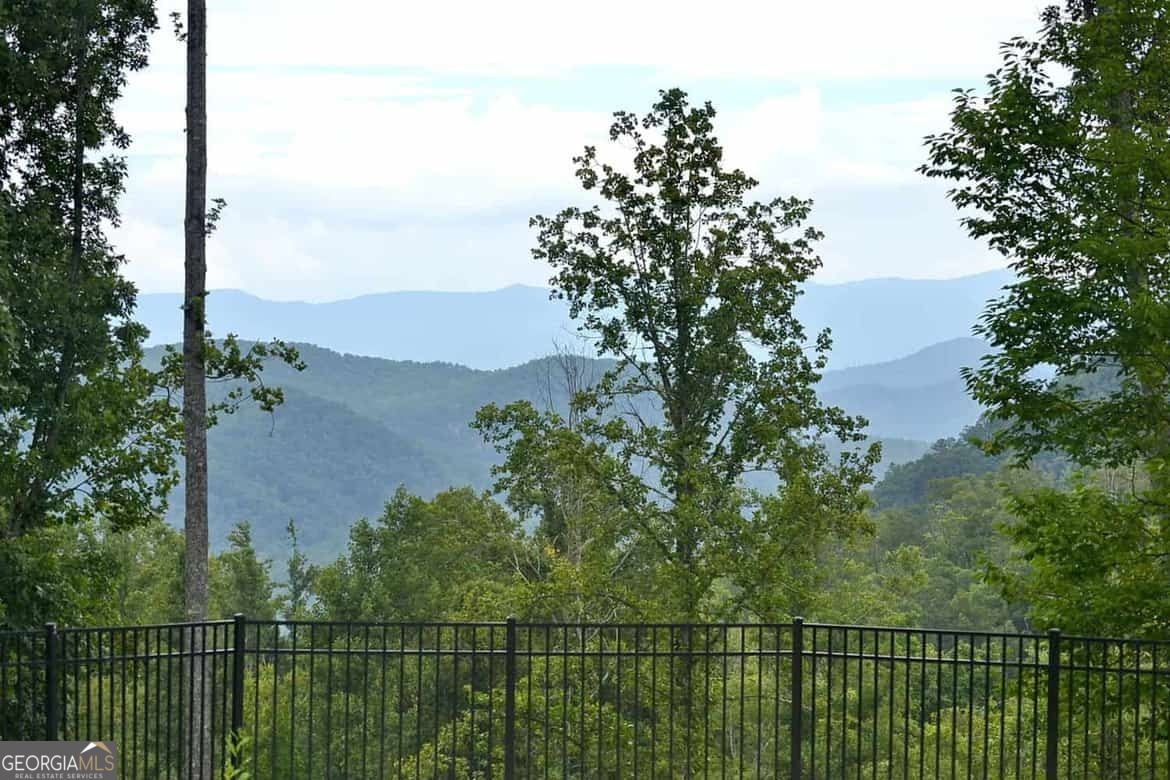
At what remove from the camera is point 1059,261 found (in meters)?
12.1

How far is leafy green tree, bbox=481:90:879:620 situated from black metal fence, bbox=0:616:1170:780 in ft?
5.86

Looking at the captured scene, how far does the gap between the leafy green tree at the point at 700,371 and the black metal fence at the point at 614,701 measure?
5.86 feet

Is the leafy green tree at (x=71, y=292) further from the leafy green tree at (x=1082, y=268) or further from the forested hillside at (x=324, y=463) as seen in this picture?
the forested hillside at (x=324, y=463)

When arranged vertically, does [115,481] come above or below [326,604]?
above

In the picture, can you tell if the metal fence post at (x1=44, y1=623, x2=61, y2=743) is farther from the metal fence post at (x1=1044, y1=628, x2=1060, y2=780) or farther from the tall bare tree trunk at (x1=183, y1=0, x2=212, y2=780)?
the metal fence post at (x1=1044, y1=628, x2=1060, y2=780)

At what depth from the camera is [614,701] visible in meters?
23.5

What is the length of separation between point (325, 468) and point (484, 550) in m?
137

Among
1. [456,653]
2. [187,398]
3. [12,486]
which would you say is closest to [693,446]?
[187,398]

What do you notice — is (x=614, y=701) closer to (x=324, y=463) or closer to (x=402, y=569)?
(x=402, y=569)

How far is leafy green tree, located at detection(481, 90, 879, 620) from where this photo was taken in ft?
66.2

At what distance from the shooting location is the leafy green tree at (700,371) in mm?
20172

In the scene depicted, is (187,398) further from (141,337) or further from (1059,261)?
(1059,261)

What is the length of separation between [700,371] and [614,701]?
259 inches

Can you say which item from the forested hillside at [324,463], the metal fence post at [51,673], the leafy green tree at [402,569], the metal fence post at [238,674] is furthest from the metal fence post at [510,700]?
the forested hillside at [324,463]
